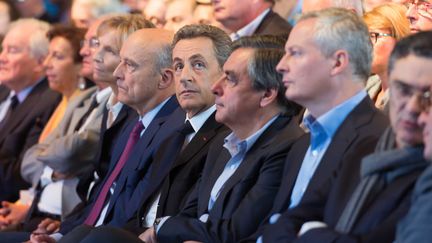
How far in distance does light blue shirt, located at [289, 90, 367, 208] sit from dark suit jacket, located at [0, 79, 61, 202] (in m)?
3.33

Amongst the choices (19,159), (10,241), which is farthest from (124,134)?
(19,159)

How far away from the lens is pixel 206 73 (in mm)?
5000

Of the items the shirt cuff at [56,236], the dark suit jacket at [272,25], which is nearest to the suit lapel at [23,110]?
the dark suit jacket at [272,25]

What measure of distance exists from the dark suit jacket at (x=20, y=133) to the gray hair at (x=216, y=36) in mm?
2287

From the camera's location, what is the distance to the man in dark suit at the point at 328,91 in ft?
12.5

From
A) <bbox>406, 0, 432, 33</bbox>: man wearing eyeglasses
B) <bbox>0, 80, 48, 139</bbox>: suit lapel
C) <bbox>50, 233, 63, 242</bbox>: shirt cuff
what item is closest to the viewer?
<bbox>406, 0, 432, 33</bbox>: man wearing eyeglasses

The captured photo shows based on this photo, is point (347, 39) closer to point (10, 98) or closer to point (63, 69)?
point (63, 69)

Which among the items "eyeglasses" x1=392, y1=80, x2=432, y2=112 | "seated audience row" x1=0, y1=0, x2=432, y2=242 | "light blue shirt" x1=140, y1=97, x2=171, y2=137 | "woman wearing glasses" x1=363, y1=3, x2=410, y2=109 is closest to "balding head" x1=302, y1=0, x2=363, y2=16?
"seated audience row" x1=0, y1=0, x2=432, y2=242

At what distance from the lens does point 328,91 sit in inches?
154

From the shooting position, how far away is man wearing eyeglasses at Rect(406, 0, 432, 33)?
188 inches

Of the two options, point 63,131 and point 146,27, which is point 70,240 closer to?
point 146,27

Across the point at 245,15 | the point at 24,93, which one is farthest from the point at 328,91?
the point at 24,93

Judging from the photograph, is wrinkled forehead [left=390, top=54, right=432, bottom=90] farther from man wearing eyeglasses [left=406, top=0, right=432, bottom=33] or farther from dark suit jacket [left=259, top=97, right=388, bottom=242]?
man wearing eyeglasses [left=406, top=0, right=432, bottom=33]

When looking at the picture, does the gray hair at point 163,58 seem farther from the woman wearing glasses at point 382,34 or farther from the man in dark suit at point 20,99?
the man in dark suit at point 20,99
